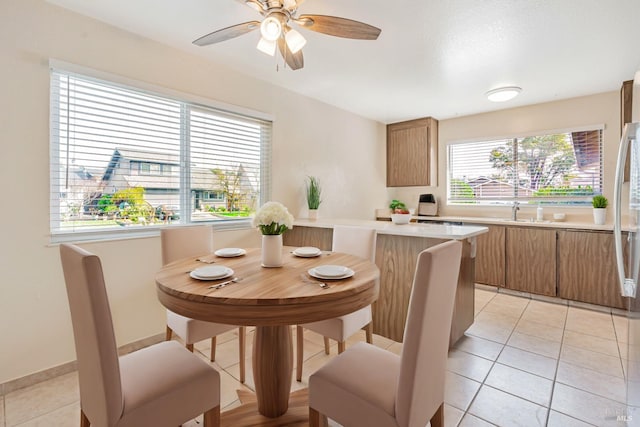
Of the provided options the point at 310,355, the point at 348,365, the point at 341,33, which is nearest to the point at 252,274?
the point at 348,365

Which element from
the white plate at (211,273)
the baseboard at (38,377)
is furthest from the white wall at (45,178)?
the white plate at (211,273)

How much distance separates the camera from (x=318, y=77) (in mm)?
3039

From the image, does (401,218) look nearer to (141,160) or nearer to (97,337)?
(141,160)

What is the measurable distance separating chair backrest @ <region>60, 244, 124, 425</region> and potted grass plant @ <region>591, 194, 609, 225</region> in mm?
4423

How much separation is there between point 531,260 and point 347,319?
9.63ft

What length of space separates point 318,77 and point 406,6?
1276 mm

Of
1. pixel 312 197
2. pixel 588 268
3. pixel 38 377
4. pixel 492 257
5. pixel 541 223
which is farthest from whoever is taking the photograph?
pixel 492 257

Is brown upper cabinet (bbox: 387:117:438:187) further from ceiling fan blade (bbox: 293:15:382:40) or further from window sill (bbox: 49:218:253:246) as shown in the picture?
window sill (bbox: 49:218:253:246)

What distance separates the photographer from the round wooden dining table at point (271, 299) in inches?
40.9

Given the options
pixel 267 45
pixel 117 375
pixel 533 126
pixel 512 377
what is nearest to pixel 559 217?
pixel 533 126

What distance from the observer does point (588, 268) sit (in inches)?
123

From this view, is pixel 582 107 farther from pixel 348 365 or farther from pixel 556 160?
pixel 348 365

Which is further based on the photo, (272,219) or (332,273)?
(272,219)

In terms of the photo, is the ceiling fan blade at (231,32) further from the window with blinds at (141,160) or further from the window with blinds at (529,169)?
the window with blinds at (529,169)
